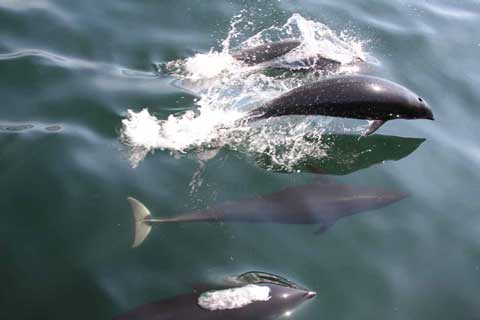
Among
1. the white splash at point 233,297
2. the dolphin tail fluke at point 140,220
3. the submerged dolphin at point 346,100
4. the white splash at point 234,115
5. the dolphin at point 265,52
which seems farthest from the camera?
the dolphin at point 265,52

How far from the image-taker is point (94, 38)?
834cm

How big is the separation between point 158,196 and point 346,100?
8.13 ft

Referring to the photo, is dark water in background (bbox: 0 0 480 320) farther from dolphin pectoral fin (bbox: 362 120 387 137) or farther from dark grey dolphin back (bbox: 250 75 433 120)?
dark grey dolphin back (bbox: 250 75 433 120)

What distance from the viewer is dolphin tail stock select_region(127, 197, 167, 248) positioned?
525 centimetres

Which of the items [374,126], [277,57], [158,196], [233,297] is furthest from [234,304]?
[277,57]

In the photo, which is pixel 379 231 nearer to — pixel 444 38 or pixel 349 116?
pixel 349 116

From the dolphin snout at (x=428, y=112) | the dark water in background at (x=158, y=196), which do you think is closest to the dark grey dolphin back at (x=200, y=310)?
the dark water in background at (x=158, y=196)

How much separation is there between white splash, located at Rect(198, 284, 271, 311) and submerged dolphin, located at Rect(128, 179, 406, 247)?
949 mm

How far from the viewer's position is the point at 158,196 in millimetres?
5805

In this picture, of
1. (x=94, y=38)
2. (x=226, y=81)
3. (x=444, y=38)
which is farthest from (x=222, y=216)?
(x=444, y=38)

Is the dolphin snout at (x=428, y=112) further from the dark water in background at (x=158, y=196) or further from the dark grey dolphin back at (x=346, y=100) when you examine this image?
the dark water in background at (x=158, y=196)

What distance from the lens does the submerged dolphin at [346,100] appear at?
21.2 feet

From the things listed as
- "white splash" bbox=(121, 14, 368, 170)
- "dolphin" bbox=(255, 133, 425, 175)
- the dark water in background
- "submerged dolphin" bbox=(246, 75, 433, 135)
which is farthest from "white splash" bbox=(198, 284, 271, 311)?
"submerged dolphin" bbox=(246, 75, 433, 135)

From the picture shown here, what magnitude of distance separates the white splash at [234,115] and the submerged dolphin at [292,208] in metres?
0.72
